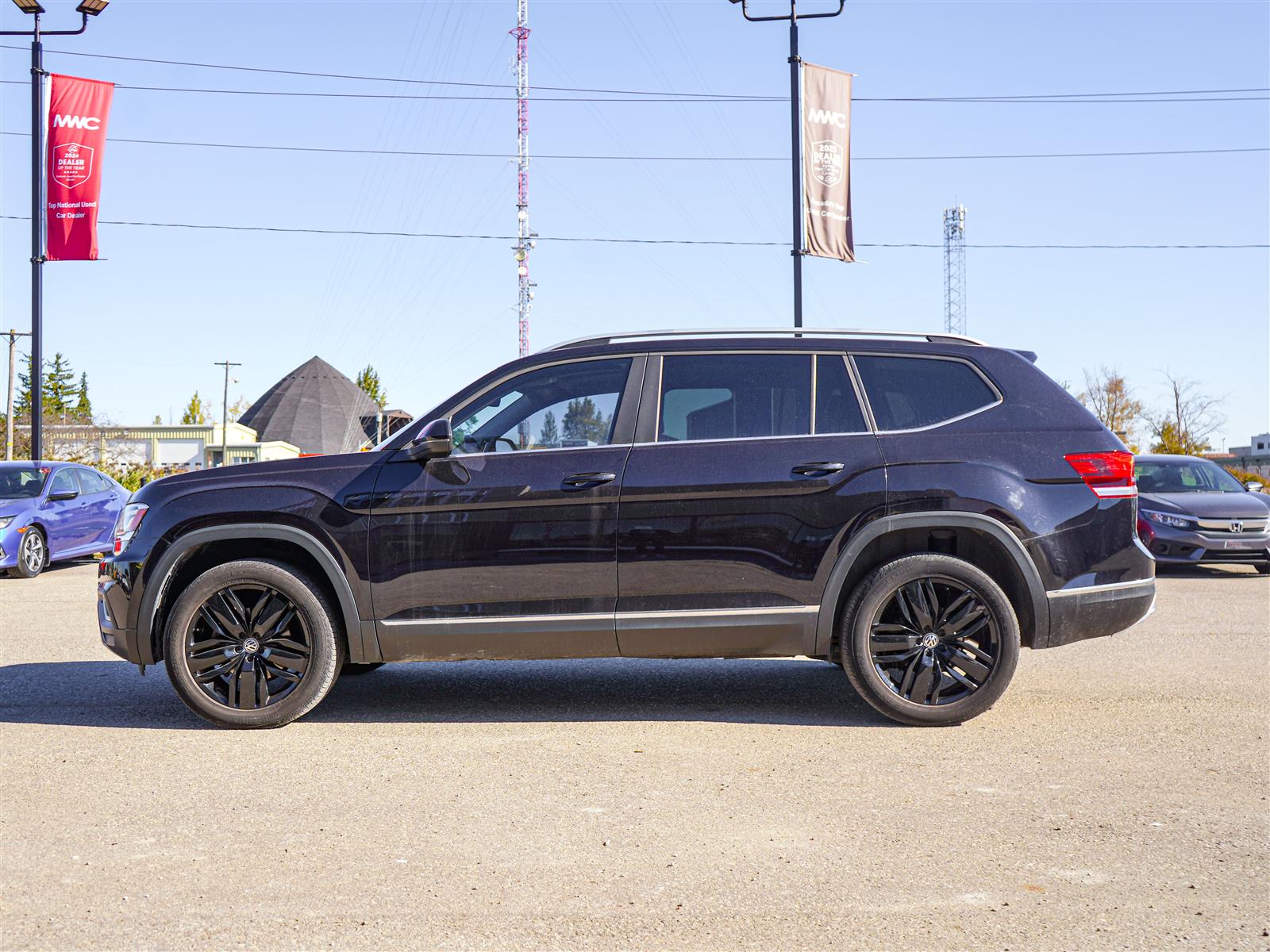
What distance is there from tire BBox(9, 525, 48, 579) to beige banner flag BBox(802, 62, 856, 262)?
13.0 metres

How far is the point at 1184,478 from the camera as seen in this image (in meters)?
15.1

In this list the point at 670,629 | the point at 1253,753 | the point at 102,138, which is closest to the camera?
the point at 1253,753

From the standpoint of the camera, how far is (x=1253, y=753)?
5078 mm

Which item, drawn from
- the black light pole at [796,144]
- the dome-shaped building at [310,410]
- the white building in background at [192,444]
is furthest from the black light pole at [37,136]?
the dome-shaped building at [310,410]

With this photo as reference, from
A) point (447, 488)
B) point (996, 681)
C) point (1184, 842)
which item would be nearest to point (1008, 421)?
point (996, 681)

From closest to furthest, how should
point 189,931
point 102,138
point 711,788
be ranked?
point 189,931 → point 711,788 → point 102,138

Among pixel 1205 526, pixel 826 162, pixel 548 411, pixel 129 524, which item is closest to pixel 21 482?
pixel 129 524

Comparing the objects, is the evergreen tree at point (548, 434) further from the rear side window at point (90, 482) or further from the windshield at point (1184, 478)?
the rear side window at point (90, 482)

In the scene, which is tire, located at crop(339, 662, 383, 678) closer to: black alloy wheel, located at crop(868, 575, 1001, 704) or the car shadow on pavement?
the car shadow on pavement

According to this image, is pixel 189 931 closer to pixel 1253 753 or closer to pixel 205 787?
pixel 205 787

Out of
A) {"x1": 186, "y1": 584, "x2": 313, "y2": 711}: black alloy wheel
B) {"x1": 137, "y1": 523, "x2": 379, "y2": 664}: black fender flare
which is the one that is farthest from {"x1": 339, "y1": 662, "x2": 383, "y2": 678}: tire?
{"x1": 137, "y1": 523, "x2": 379, "y2": 664}: black fender flare

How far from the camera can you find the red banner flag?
875 inches

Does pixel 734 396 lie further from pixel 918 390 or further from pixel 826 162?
pixel 826 162

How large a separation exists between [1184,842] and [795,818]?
129cm
